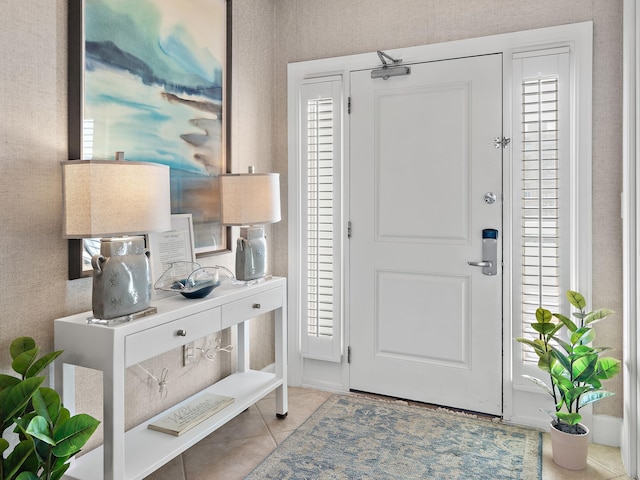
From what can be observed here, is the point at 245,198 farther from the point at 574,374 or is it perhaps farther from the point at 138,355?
the point at 574,374

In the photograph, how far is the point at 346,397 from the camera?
9.73ft

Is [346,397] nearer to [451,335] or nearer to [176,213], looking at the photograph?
[451,335]

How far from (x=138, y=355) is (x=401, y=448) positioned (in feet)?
4.44

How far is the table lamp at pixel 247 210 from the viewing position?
95.2 inches

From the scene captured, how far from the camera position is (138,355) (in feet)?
5.54

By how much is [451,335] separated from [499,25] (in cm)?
173

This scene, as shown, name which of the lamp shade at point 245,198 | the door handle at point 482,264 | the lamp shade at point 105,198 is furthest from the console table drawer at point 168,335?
the door handle at point 482,264

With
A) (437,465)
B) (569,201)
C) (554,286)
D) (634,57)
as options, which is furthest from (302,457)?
(634,57)

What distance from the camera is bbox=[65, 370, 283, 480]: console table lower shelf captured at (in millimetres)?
1749

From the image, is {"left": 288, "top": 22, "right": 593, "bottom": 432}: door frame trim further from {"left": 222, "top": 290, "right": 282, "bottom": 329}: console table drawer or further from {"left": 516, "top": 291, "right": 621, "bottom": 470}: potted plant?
{"left": 222, "top": 290, "right": 282, "bottom": 329}: console table drawer

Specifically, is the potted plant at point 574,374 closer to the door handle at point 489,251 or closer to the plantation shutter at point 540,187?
the plantation shutter at point 540,187

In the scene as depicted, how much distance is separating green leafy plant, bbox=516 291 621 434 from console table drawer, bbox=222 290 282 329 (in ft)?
4.11

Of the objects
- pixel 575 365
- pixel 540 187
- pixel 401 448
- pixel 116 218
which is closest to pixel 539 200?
pixel 540 187

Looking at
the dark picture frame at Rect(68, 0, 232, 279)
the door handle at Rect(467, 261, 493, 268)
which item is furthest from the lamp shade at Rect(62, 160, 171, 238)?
the door handle at Rect(467, 261, 493, 268)
